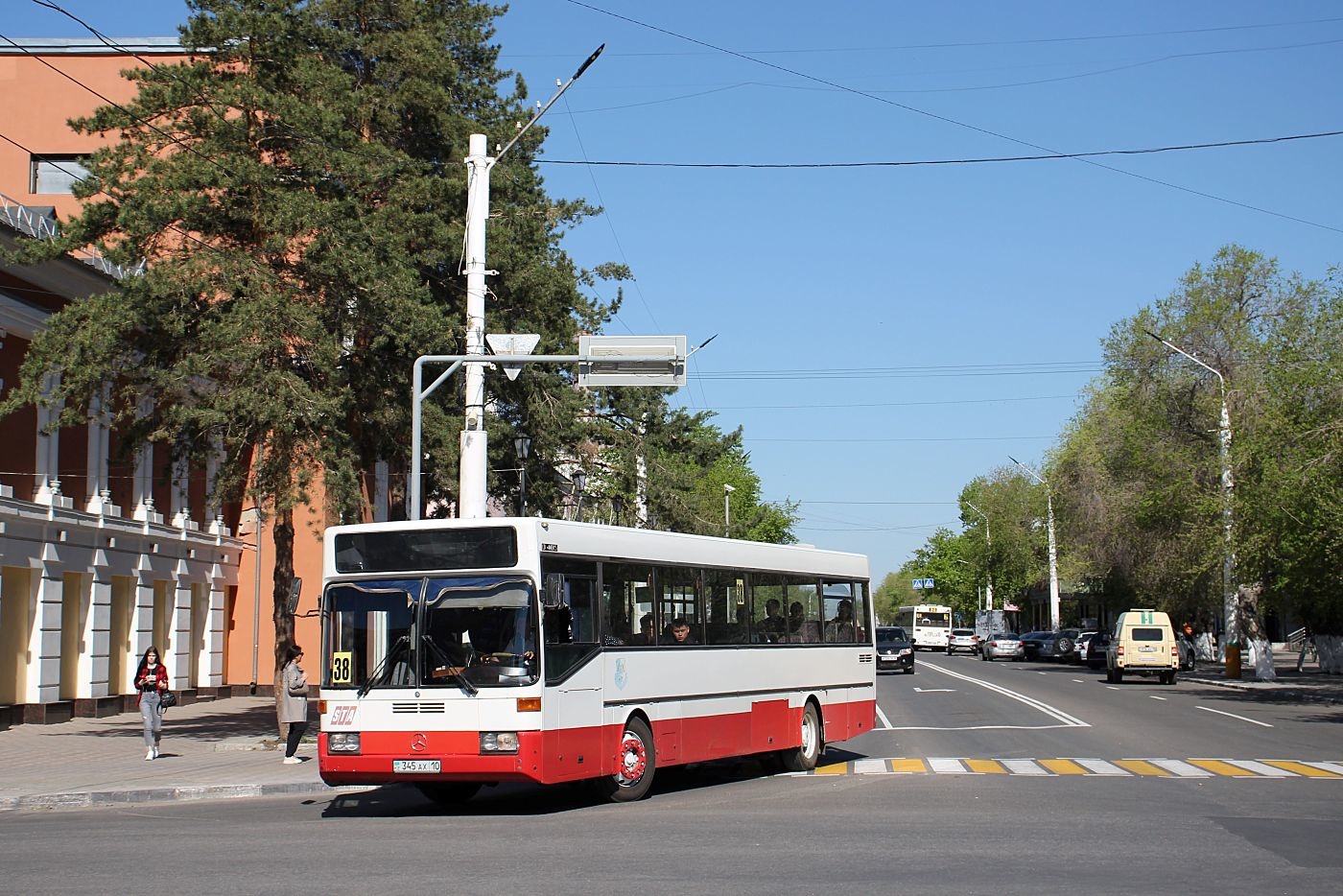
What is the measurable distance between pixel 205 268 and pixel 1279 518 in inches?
1148

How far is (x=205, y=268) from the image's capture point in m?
23.3

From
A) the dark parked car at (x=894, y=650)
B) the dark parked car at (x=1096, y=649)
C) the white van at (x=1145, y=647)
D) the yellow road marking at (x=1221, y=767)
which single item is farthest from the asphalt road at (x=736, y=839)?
the dark parked car at (x=1096, y=649)

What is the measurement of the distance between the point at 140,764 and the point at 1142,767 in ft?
45.1

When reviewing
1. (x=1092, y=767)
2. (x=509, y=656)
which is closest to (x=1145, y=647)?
(x=1092, y=767)

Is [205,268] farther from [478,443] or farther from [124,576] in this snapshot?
[124,576]

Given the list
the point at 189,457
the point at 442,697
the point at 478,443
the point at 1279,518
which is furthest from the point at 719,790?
the point at 1279,518

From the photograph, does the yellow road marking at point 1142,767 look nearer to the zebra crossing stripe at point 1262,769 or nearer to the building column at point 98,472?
the zebra crossing stripe at point 1262,769

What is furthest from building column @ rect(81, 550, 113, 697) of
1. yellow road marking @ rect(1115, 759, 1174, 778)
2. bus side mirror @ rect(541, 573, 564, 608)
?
yellow road marking @ rect(1115, 759, 1174, 778)

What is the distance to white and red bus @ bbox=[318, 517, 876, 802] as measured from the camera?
14562 mm

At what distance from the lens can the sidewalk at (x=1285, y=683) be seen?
135 ft

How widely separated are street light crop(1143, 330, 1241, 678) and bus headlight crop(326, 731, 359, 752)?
120ft

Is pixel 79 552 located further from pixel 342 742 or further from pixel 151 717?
pixel 342 742

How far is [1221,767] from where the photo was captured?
65.8 feet

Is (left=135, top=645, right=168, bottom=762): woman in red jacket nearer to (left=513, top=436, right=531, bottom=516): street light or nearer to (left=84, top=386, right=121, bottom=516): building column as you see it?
(left=513, top=436, right=531, bottom=516): street light
